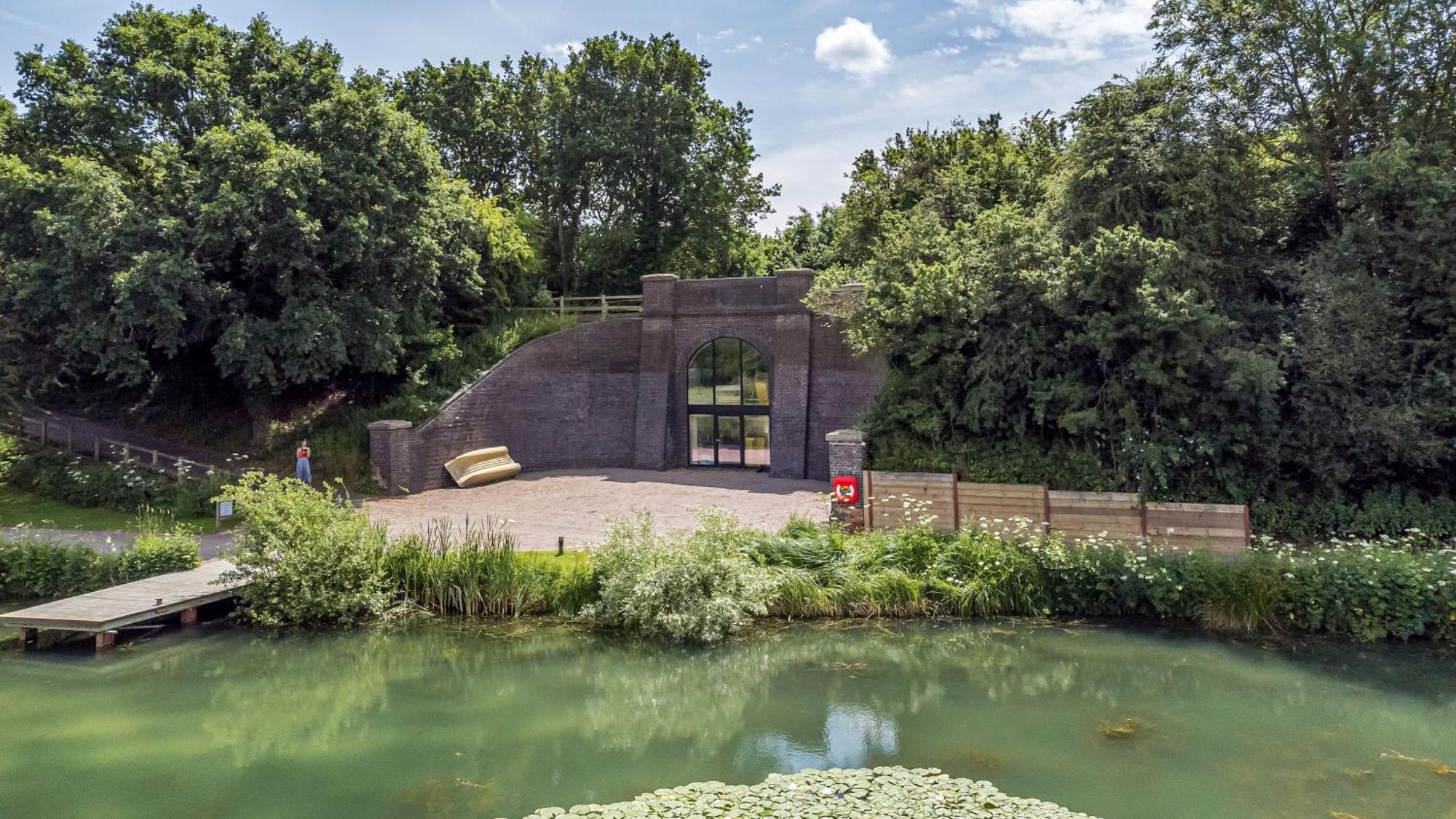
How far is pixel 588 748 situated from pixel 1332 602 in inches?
363

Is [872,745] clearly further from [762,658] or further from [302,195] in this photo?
[302,195]

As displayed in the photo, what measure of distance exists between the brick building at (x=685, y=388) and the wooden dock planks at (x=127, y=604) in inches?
326

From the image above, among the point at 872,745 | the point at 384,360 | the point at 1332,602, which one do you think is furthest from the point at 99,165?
the point at 1332,602

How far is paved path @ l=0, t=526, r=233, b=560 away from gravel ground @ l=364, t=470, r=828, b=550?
97.5 inches

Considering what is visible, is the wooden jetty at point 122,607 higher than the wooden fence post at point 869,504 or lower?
lower

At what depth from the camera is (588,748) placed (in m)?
8.56

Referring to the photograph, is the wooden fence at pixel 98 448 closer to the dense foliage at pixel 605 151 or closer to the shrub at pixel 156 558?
the shrub at pixel 156 558

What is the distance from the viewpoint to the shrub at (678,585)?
36.4ft

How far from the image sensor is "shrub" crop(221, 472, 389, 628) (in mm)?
11758

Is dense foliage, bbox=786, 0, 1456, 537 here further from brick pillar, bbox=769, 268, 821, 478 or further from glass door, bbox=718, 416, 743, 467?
glass door, bbox=718, 416, 743, 467

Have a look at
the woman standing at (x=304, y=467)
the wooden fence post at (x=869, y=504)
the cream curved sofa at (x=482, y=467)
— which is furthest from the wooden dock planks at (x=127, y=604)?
the wooden fence post at (x=869, y=504)

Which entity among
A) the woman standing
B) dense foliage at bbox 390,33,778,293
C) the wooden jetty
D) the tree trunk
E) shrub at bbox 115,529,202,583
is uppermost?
dense foliage at bbox 390,33,778,293

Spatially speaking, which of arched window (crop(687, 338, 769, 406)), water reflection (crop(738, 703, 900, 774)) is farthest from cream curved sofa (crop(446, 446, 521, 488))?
water reflection (crop(738, 703, 900, 774))

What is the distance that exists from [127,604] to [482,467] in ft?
31.4
